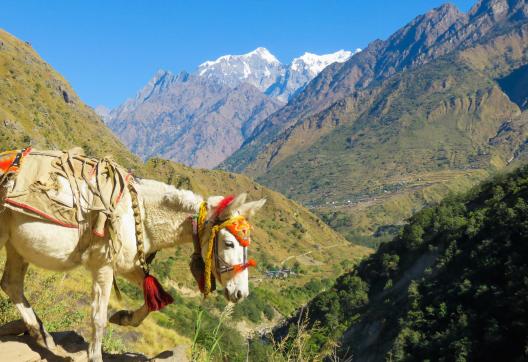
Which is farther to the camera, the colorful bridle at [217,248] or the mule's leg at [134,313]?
the mule's leg at [134,313]

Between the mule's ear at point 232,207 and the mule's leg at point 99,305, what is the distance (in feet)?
4.84

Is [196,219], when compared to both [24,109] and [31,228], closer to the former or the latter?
[31,228]

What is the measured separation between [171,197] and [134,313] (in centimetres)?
161

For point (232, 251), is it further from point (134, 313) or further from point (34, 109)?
point (34, 109)

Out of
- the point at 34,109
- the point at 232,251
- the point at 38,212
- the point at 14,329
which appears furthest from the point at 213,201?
the point at 34,109

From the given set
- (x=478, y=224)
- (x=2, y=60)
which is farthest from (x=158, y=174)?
(x=478, y=224)

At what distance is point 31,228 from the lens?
522cm

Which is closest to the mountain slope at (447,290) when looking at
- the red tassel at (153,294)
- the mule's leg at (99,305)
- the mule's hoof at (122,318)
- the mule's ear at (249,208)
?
the mule's hoof at (122,318)

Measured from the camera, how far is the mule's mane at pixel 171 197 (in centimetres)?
584

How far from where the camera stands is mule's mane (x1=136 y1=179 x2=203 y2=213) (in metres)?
5.84

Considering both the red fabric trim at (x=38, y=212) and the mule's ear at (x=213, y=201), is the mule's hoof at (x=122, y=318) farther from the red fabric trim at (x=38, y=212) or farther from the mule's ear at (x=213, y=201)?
the mule's ear at (x=213, y=201)

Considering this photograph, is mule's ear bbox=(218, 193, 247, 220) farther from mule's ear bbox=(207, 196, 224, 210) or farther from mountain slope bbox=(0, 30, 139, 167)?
mountain slope bbox=(0, 30, 139, 167)

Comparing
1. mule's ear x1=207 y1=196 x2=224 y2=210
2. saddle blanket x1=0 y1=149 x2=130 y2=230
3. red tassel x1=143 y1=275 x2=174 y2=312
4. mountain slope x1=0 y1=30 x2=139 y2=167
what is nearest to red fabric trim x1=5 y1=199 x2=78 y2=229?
saddle blanket x1=0 y1=149 x2=130 y2=230

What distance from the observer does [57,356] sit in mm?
6039
